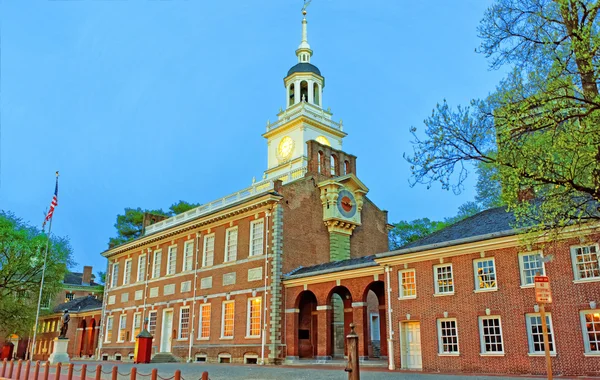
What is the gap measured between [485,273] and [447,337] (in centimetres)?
286

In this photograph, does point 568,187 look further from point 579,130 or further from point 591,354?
point 591,354

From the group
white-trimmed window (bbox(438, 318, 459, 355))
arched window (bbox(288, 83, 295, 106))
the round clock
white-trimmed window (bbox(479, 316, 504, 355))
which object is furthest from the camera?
arched window (bbox(288, 83, 295, 106))

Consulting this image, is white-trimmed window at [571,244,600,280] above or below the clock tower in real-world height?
below

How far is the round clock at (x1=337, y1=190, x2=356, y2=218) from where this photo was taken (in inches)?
1278

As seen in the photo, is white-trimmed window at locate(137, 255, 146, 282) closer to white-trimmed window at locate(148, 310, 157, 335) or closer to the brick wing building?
the brick wing building

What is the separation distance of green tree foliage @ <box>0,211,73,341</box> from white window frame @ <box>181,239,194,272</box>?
938 centimetres

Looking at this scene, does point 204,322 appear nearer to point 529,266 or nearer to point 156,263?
point 156,263

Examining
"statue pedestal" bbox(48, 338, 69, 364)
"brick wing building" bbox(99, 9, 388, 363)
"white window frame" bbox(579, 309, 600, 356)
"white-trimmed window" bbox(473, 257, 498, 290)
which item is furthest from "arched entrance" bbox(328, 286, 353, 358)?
"statue pedestal" bbox(48, 338, 69, 364)

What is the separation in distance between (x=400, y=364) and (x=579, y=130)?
1289cm

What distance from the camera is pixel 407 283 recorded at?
21625 millimetres

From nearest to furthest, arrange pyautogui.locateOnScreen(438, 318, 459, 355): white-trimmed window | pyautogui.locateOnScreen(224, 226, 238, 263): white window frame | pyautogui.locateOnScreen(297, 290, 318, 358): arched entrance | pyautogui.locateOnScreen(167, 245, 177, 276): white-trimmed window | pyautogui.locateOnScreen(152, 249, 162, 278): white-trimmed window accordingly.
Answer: pyautogui.locateOnScreen(438, 318, 459, 355): white-trimmed window → pyautogui.locateOnScreen(297, 290, 318, 358): arched entrance → pyautogui.locateOnScreen(224, 226, 238, 263): white window frame → pyautogui.locateOnScreen(167, 245, 177, 276): white-trimmed window → pyautogui.locateOnScreen(152, 249, 162, 278): white-trimmed window

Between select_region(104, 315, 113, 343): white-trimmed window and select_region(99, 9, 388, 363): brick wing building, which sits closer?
select_region(99, 9, 388, 363): brick wing building

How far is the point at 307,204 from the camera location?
31234mm

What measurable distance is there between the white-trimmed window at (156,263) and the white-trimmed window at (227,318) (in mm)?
9354
